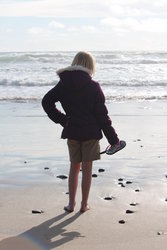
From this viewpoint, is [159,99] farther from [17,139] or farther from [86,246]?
[86,246]

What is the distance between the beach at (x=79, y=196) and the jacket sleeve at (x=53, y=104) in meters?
0.88

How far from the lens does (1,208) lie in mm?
4848

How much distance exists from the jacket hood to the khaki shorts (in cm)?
55

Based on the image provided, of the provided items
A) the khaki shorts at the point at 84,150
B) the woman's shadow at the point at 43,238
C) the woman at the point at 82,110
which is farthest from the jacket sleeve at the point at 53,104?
the woman's shadow at the point at 43,238

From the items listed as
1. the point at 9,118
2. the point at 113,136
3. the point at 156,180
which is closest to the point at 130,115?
the point at 9,118

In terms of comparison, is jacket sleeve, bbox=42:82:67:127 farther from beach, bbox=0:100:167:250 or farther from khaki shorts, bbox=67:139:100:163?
beach, bbox=0:100:167:250

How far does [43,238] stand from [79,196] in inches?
49.6

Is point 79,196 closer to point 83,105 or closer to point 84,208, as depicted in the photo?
point 84,208

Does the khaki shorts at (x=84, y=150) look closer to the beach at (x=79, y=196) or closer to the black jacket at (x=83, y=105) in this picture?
the black jacket at (x=83, y=105)

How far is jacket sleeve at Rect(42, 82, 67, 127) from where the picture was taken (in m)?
4.80

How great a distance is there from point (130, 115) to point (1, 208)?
7.43 m

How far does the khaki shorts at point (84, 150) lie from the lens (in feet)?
15.7

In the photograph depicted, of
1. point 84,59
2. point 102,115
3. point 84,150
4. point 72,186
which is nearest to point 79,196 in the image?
point 72,186

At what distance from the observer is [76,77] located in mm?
4688
